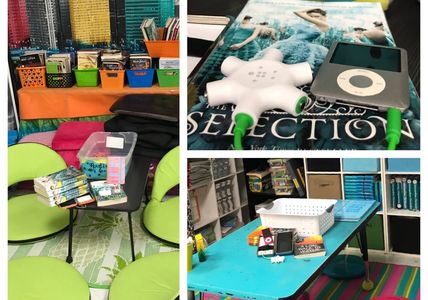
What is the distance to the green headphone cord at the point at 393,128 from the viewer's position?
969mm

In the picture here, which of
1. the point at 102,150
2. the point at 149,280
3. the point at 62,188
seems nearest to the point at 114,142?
the point at 102,150

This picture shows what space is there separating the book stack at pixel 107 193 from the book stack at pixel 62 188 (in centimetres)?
4

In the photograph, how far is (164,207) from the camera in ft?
7.77

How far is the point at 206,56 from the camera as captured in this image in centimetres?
115

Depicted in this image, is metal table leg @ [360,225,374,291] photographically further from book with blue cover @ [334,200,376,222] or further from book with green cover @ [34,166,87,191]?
book with green cover @ [34,166,87,191]

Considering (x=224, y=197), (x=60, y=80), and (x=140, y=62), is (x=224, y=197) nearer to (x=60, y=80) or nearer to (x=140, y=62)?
(x=140, y=62)

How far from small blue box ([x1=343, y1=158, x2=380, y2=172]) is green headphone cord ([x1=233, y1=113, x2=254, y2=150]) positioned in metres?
0.23

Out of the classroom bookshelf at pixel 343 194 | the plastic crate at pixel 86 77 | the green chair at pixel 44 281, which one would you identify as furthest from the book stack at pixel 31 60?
the classroom bookshelf at pixel 343 194

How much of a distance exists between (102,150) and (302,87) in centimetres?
152

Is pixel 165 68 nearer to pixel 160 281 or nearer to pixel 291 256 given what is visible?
pixel 160 281

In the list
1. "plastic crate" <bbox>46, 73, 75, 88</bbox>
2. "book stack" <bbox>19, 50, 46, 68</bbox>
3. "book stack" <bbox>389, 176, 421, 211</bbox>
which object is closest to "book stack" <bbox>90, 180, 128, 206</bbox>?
"plastic crate" <bbox>46, 73, 75, 88</bbox>

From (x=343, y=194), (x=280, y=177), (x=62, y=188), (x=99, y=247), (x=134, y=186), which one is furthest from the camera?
(x=99, y=247)

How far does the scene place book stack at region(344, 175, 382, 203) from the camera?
1.17 m

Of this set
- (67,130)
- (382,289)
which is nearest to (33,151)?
(67,130)
